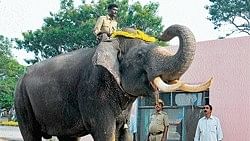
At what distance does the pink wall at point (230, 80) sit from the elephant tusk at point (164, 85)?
8.47 m

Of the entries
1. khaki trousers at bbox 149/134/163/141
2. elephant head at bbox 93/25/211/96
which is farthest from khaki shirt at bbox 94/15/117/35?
khaki trousers at bbox 149/134/163/141

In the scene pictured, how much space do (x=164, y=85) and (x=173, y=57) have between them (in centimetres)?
26

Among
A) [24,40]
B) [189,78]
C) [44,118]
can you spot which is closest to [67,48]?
[24,40]

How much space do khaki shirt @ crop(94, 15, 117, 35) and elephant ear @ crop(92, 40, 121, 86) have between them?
2.68 feet

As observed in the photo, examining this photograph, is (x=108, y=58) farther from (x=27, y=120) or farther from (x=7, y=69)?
(x=7, y=69)

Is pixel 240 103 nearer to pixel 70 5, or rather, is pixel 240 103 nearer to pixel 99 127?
pixel 99 127

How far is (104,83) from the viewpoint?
5316 mm

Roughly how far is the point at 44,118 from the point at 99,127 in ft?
2.96

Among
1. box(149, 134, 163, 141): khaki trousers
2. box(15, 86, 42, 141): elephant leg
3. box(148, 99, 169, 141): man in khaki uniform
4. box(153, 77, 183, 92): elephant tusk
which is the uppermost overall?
box(153, 77, 183, 92): elephant tusk

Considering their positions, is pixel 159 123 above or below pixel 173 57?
below

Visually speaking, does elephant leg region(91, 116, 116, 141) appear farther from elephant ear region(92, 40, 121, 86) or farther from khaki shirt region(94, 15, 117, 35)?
khaki shirt region(94, 15, 117, 35)

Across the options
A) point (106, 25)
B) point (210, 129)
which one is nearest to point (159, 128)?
point (210, 129)

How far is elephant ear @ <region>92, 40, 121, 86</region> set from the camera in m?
5.18

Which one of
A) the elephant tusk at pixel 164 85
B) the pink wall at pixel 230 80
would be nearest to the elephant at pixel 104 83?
the elephant tusk at pixel 164 85
